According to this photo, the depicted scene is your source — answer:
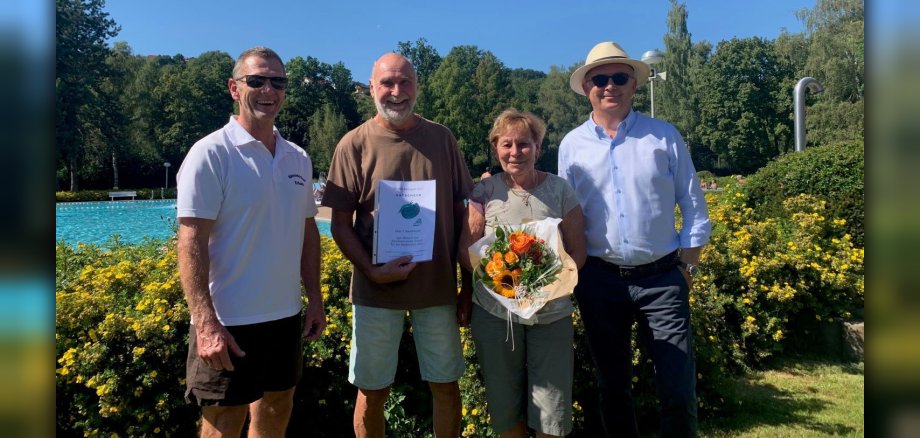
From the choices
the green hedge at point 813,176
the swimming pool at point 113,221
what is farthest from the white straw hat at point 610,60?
the swimming pool at point 113,221

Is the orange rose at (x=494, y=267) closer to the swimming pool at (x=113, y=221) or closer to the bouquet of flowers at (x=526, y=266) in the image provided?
the bouquet of flowers at (x=526, y=266)

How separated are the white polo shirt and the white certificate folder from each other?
43 cm

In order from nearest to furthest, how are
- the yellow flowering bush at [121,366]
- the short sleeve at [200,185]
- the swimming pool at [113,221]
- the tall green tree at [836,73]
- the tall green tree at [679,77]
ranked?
1. the short sleeve at [200,185]
2. the yellow flowering bush at [121,366]
3. the swimming pool at [113,221]
4. the tall green tree at [836,73]
5. the tall green tree at [679,77]

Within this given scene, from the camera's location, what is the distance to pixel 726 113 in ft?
160

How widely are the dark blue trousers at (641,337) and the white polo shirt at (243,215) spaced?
1605 millimetres

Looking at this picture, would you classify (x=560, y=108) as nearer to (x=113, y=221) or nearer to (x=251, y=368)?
(x=113, y=221)

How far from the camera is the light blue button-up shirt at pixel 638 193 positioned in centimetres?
303

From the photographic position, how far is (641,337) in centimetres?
324

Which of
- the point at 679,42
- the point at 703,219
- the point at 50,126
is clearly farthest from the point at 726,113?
the point at 50,126

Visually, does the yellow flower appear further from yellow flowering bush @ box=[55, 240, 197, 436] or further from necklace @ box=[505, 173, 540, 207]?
yellow flowering bush @ box=[55, 240, 197, 436]

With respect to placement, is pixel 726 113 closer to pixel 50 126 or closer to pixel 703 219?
pixel 703 219

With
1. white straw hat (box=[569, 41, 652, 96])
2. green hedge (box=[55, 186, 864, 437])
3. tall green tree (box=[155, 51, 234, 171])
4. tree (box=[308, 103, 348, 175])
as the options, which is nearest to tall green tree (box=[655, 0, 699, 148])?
tree (box=[308, 103, 348, 175])

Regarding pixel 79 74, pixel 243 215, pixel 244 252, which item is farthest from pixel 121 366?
pixel 79 74

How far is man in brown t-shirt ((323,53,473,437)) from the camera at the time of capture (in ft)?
9.91
